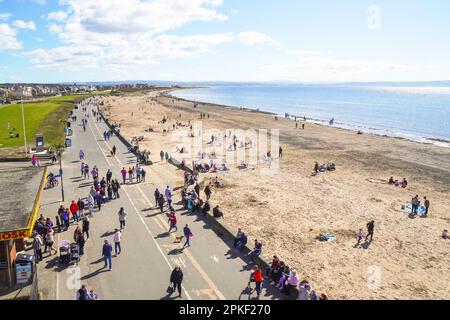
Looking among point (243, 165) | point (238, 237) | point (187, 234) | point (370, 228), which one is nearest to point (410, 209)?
point (370, 228)

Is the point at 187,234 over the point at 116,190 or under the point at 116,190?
under

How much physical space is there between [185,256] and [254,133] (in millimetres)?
48172

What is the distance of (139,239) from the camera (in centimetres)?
1842

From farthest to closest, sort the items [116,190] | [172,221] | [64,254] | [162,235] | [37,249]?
[116,190], [172,221], [162,235], [37,249], [64,254]

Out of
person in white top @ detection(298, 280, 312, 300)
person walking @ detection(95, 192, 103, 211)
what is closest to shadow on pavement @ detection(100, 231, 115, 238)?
person walking @ detection(95, 192, 103, 211)

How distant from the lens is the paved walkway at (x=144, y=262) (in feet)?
45.4

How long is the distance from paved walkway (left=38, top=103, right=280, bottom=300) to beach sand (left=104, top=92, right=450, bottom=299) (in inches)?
99.3

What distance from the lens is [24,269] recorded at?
46.5 ft

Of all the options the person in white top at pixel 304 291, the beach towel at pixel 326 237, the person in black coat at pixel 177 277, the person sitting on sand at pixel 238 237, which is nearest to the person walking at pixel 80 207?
the person sitting on sand at pixel 238 237

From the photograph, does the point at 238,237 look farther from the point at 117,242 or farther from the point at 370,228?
the point at 370,228

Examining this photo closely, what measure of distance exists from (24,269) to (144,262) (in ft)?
14.6

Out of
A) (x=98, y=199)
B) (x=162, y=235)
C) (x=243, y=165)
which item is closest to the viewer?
(x=162, y=235)

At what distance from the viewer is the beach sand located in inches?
643
